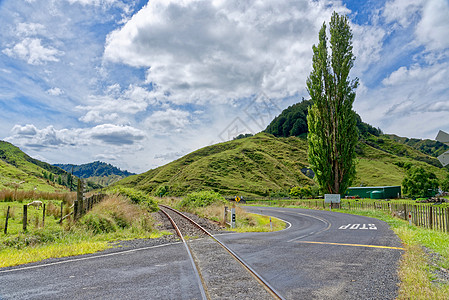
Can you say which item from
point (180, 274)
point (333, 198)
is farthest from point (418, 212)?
point (180, 274)

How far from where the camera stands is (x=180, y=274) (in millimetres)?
6484

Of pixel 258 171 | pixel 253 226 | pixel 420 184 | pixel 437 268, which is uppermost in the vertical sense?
pixel 258 171

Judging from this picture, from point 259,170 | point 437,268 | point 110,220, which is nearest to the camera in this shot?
point 437,268

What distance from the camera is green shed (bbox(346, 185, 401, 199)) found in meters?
69.2

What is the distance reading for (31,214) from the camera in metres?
15.6

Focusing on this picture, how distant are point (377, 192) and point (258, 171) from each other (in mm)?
54211

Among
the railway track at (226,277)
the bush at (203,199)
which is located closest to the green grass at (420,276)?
the railway track at (226,277)

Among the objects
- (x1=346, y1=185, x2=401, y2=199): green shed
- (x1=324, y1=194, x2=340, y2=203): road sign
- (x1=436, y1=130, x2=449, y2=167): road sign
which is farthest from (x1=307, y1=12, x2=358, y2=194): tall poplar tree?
(x1=346, y1=185, x2=401, y2=199): green shed

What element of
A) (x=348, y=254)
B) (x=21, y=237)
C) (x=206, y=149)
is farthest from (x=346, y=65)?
(x=206, y=149)

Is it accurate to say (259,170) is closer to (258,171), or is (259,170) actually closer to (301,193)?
(258,171)

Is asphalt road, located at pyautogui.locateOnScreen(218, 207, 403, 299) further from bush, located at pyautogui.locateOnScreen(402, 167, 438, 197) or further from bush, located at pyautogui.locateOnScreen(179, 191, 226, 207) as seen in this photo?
bush, located at pyautogui.locateOnScreen(402, 167, 438, 197)

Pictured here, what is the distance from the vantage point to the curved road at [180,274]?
524cm

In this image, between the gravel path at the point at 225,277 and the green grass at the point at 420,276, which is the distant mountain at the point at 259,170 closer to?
the gravel path at the point at 225,277

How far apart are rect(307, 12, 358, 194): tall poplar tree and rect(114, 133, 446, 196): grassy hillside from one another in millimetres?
55248
